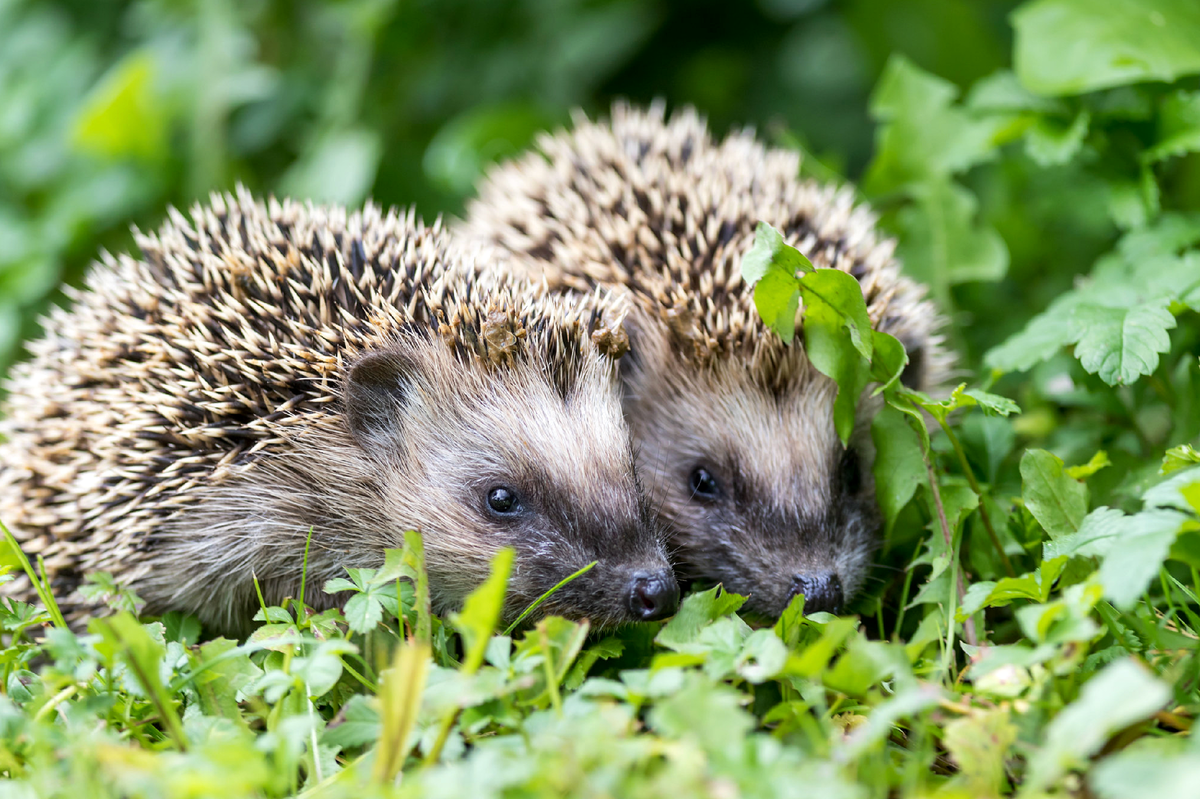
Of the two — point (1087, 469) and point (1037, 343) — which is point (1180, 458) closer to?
point (1087, 469)

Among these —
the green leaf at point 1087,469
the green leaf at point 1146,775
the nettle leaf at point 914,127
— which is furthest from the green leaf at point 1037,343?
the green leaf at point 1146,775

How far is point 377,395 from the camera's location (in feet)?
7.57

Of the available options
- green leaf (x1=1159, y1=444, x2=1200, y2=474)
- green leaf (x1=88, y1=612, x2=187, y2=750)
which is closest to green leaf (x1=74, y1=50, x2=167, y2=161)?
green leaf (x1=88, y1=612, x2=187, y2=750)

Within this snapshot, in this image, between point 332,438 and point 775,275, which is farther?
point 332,438

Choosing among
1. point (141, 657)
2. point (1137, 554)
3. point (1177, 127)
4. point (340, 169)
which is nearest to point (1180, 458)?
point (1137, 554)

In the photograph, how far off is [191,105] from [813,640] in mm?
3510

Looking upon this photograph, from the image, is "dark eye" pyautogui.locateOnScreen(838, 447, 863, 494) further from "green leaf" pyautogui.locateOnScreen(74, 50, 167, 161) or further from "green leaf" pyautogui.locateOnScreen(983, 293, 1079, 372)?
"green leaf" pyautogui.locateOnScreen(74, 50, 167, 161)

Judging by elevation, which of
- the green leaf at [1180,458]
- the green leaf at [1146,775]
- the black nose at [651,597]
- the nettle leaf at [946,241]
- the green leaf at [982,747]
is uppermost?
the nettle leaf at [946,241]

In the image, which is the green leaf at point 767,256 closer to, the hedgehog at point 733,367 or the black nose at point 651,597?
the hedgehog at point 733,367

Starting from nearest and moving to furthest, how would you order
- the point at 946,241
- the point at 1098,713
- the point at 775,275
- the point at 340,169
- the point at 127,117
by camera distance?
the point at 1098,713, the point at 775,275, the point at 946,241, the point at 340,169, the point at 127,117

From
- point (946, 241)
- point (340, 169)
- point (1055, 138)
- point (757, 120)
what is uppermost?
point (757, 120)

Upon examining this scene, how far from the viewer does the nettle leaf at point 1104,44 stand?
2.67m

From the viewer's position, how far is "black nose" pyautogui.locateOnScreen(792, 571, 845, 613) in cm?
226

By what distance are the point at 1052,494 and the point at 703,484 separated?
81 centimetres
